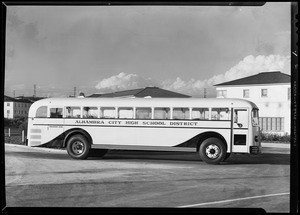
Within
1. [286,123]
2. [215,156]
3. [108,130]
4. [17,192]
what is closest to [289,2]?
[286,123]

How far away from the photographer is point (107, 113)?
2.89m

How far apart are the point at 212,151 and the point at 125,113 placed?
0.80 metres

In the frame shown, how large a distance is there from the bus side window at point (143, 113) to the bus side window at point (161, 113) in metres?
0.06

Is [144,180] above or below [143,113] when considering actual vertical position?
below

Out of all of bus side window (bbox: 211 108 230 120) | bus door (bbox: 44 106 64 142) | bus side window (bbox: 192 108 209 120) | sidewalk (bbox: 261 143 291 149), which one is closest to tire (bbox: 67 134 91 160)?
bus door (bbox: 44 106 64 142)

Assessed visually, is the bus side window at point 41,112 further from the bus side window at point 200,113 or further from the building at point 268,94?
the building at point 268,94

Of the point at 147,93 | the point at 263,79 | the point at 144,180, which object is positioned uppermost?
the point at 263,79

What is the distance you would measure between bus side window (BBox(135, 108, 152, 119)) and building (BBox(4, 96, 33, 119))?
899mm

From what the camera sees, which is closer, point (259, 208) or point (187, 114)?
point (259, 208)

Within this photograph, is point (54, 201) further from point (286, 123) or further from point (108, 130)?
point (286, 123)

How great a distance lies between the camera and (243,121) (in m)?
3.02

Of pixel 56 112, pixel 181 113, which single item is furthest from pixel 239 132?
pixel 56 112

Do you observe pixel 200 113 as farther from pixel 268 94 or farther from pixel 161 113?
pixel 268 94
